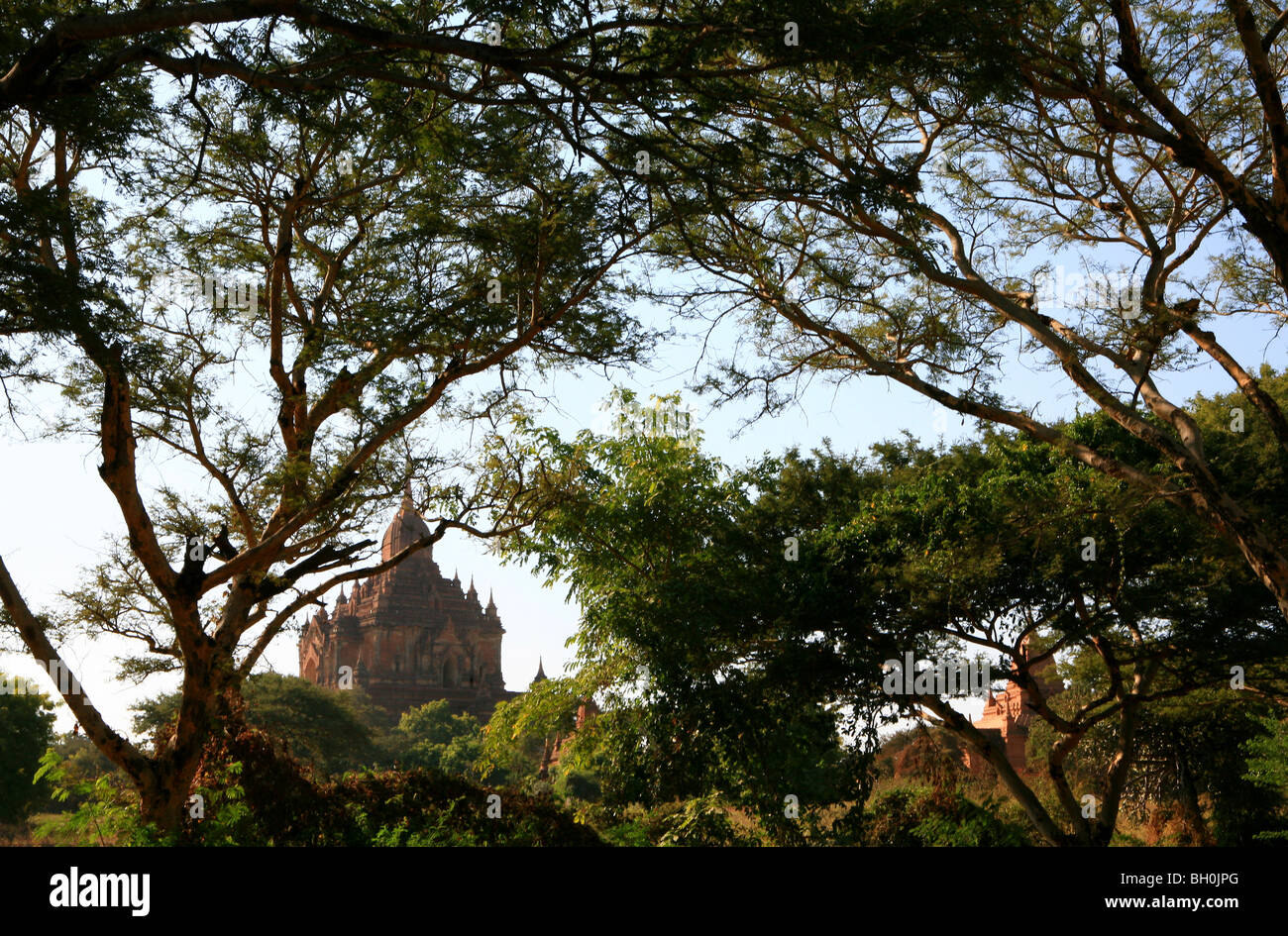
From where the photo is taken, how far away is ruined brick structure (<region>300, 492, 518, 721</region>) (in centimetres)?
5403

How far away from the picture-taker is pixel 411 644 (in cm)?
5519

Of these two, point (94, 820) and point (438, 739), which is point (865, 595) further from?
point (438, 739)

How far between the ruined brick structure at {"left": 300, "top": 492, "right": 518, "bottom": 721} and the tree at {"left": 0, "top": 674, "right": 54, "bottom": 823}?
94.1ft

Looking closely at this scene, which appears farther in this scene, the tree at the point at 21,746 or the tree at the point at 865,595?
the tree at the point at 21,746

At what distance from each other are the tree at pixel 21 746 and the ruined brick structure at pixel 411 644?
94.1 ft

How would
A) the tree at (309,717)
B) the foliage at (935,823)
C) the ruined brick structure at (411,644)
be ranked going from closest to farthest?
the foliage at (935,823)
the tree at (309,717)
the ruined brick structure at (411,644)

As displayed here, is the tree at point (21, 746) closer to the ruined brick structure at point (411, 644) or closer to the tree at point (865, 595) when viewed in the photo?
the tree at point (865, 595)

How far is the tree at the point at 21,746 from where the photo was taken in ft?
74.6

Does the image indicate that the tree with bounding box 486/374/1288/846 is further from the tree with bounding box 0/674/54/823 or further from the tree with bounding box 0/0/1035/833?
the tree with bounding box 0/674/54/823

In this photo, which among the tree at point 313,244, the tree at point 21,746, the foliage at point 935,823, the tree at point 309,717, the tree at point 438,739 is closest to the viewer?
the tree at point 313,244

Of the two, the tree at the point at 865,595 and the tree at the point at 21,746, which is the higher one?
the tree at the point at 865,595

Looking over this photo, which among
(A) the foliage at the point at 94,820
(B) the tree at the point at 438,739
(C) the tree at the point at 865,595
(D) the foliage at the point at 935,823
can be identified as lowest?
(B) the tree at the point at 438,739

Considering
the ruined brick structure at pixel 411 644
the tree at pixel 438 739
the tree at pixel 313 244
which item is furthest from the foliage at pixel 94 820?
the ruined brick structure at pixel 411 644
